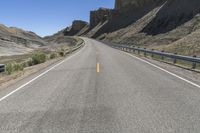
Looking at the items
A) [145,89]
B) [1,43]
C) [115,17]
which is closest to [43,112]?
[145,89]

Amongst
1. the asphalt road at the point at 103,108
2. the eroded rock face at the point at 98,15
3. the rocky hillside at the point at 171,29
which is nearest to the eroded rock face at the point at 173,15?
the rocky hillside at the point at 171,29

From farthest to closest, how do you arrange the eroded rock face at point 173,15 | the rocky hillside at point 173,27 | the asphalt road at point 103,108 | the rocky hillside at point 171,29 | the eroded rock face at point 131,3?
the eroded rock face at point 131,3 → the eroded rock face at point 173,15 → the rocky hillside at point 173,27 → the rocky hillside at point 171,29 → the asphalt road at point 103,108

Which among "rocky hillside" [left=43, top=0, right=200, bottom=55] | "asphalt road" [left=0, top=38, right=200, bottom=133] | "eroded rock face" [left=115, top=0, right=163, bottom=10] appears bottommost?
A: "asphalt road" [left=0, top=38, right=200, bottom=133]

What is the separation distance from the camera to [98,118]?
6289 millimetres

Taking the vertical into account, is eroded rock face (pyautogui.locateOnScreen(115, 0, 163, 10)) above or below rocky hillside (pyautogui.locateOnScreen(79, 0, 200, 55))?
Answer: above

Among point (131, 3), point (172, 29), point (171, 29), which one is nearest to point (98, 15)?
point (131, 3)

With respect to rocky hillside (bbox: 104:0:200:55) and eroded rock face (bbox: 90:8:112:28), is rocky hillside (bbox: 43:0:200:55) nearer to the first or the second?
rocky hillside (bbox: 104:0:200:55)

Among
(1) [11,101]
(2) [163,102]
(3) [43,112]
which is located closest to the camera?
(3) [43,112]

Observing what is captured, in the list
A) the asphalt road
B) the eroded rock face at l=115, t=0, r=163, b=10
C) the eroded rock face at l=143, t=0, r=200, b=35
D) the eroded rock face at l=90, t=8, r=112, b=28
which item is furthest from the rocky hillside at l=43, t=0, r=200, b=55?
the eroded rock face at l=90, t=8, r=112, b=28

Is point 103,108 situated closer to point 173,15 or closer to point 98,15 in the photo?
point 173,15

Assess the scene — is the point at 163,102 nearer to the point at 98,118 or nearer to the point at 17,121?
the point at 98,118

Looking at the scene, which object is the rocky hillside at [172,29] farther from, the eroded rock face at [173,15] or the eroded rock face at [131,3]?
the eroded rock face at [131,3]

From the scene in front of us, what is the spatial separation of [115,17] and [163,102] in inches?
5079

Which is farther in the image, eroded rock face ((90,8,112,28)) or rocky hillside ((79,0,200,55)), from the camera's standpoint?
eroded rock face ((90,8,112,28))
